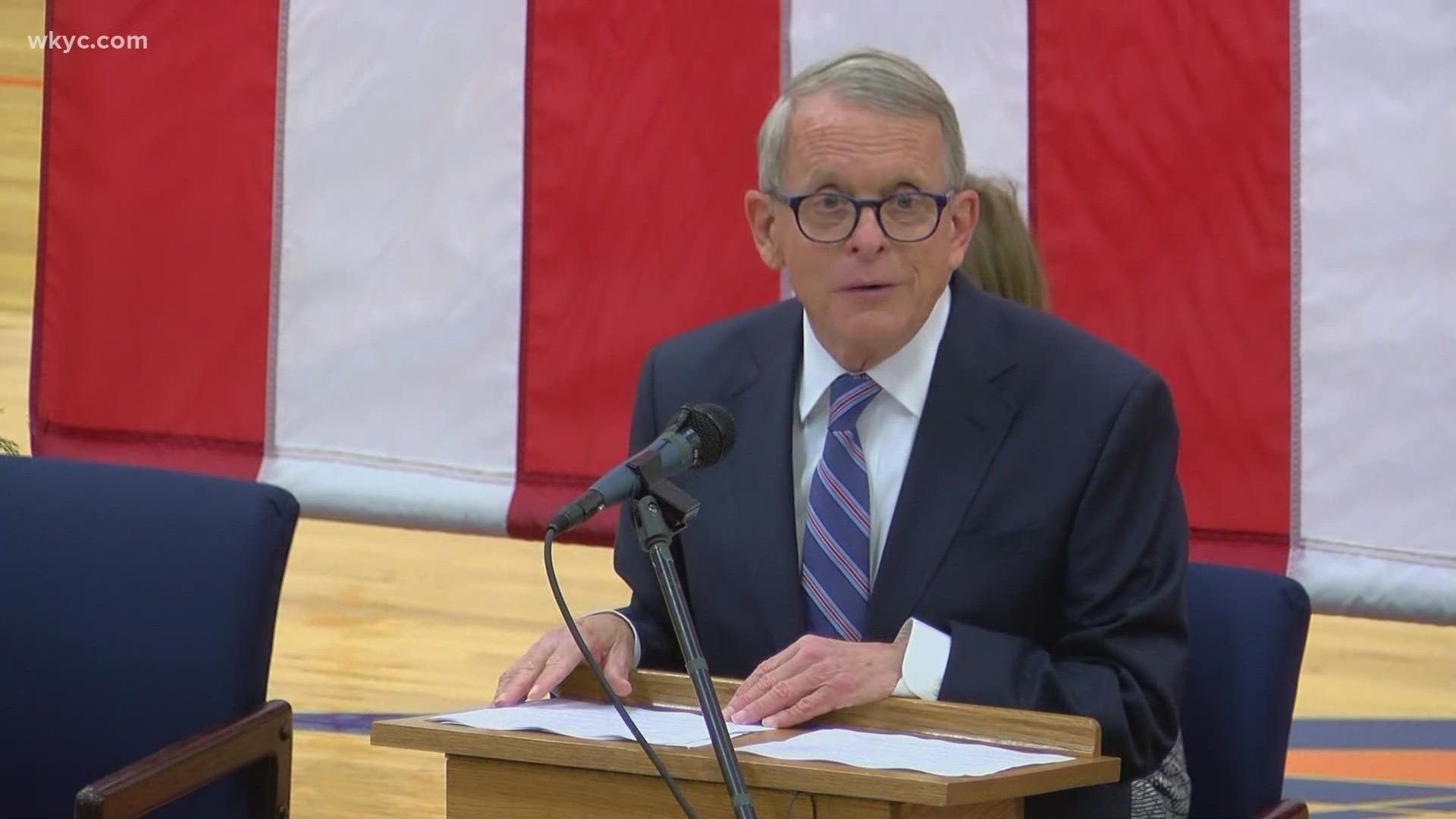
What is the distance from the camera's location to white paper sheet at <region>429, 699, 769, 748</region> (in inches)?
62.6

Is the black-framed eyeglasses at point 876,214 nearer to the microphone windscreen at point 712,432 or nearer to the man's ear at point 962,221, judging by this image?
the man's ear at point 962,221

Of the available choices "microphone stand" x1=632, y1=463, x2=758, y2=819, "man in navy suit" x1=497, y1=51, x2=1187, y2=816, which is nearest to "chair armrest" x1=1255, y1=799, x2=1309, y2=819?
"man in navy suit" x1=497, y1=51, x2=1187, y2=816

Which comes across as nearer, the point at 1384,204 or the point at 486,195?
the point at 1384,204

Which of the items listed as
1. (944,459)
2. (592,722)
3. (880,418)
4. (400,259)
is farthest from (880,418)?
(400,259)

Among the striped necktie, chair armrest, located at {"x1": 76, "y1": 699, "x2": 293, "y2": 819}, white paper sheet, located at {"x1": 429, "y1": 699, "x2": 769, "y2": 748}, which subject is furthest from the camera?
chair armrest, located at {"x1": 76, "y1": 699, "x2": 293, "y2": 819}

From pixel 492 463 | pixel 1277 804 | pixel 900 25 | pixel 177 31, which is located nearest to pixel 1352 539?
pixel 1277 804

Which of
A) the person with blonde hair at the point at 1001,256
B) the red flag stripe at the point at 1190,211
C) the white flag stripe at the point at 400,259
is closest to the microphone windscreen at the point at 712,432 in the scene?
the person with blonde hair at the point at 1001,256

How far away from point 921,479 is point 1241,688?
1.86 ft

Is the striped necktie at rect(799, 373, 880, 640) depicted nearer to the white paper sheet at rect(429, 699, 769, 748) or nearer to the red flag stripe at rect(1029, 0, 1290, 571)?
the white paper sheet at rect(429, 699, 769, 748)

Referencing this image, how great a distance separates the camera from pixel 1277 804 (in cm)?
233

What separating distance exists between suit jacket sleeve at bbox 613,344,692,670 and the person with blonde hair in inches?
22.7

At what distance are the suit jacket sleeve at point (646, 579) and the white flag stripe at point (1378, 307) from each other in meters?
1.25

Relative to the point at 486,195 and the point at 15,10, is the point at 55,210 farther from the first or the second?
the point at 15,10

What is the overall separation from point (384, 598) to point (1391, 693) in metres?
2.73
